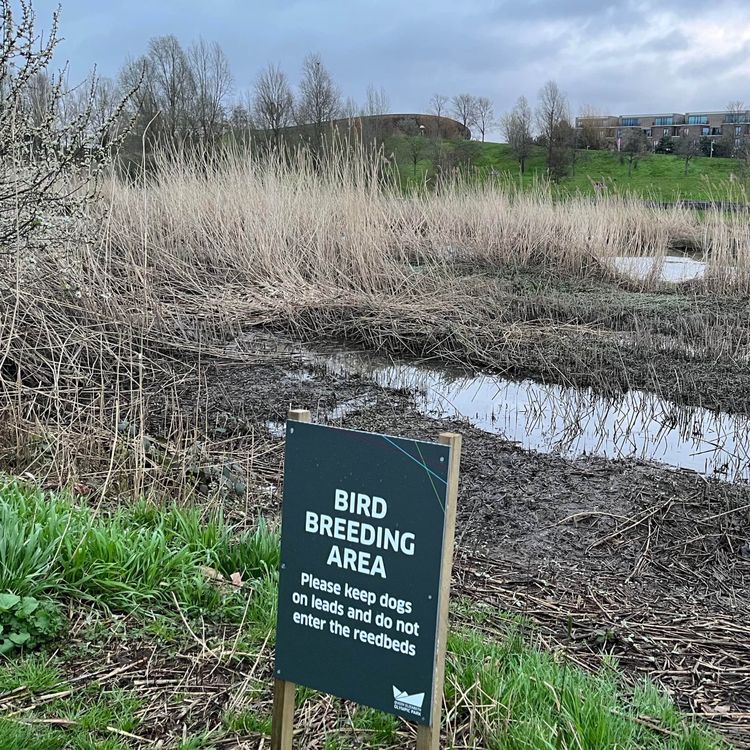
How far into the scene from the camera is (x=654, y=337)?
789cm

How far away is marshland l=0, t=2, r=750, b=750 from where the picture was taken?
2211mm

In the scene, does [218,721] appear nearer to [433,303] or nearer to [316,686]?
[316,686]

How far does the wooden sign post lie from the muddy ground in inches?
44.7

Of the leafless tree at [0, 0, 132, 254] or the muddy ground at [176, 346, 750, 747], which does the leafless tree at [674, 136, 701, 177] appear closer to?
the muddy ground at [176, 346, 750, 747]

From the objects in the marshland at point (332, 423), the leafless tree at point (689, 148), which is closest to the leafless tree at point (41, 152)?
the marshland at point (332, 423)

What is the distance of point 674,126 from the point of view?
71.2 m

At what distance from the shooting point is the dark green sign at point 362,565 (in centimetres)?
163

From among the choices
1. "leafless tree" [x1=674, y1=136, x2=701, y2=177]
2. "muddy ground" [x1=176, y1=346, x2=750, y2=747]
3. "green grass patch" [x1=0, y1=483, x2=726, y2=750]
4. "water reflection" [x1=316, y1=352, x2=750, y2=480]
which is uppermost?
"leafless tree" [x1=674, y1=136, x2=701, y2=177]

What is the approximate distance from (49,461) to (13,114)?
5.54 feet

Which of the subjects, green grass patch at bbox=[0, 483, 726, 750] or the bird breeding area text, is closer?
the bird breeding area text

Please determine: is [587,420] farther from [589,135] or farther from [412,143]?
[589,135]

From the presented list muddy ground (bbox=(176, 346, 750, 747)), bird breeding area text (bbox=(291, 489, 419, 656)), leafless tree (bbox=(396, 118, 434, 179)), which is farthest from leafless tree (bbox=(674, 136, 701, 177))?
bird breeding area text (bbox=(291, 489, 419, 656))

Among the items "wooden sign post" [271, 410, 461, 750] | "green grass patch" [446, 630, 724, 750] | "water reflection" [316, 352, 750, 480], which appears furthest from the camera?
"water reflection" [316, 352, 750, 480]

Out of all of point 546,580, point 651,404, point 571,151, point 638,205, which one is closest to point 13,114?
A: point 546,580
